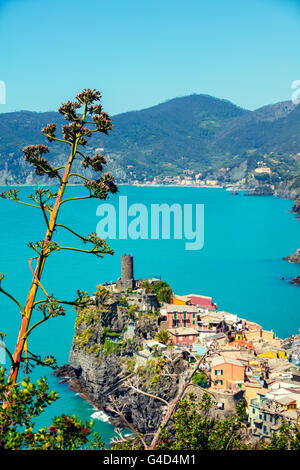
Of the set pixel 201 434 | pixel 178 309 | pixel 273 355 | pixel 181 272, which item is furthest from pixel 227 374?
pixel 181 272

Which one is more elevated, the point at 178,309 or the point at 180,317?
the point at 178,309

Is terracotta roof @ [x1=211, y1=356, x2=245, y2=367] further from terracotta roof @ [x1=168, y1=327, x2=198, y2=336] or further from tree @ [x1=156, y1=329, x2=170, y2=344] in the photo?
terracotta roof @ [x1=168, y1=327, x2=198, y2=336]

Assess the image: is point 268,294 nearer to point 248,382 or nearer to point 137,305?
point 137,305

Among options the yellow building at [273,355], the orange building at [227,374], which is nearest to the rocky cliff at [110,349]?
the orange building at [227,374]

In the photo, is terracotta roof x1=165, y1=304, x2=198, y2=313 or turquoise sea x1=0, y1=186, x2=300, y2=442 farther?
turquoise sea x1=0, y1=186, x2=300, y2=442

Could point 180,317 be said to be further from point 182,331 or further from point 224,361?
point 224,361

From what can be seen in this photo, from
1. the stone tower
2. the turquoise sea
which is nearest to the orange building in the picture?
the turquoise sea

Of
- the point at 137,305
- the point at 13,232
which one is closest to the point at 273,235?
the point at 13,232
